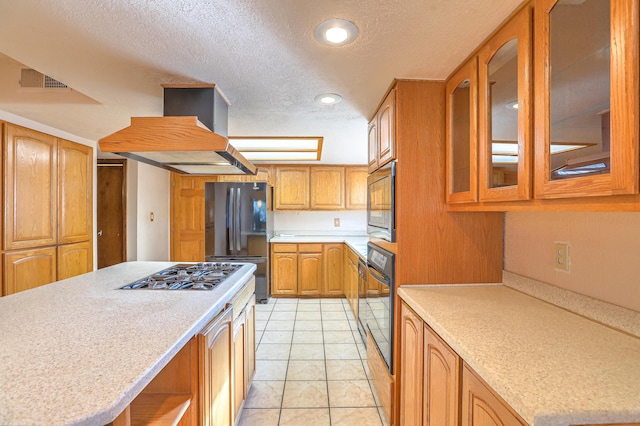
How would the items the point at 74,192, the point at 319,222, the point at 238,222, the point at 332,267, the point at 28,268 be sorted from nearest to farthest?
the point at 28,268 < the point at 74,192 < the point at 238,222 < the point at 332,267 < the point at 319,222

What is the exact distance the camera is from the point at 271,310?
12.1ft

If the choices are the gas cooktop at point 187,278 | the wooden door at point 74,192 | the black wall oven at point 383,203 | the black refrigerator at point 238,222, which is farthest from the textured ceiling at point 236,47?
the black refrigerator at point 238,222

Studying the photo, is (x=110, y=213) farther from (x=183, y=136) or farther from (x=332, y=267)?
(x=183, y=136)

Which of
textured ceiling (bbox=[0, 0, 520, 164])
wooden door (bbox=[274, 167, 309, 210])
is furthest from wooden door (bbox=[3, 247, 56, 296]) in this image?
wooden door (bbox=[274, 167, 309, 210])

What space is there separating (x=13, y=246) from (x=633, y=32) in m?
3.86

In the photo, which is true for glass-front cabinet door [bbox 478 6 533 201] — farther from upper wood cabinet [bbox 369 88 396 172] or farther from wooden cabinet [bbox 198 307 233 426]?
wooden cabinet [bbox 198 307 233 426]

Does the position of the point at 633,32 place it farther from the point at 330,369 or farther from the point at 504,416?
the point at 330,369

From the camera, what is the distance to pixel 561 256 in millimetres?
1278

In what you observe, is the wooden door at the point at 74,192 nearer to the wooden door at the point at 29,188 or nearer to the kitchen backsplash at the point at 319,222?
the wooden door at the point at 29,188

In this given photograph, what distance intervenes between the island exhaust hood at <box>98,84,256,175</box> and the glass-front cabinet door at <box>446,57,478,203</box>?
125 cm

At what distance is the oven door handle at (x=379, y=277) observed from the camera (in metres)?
1.72

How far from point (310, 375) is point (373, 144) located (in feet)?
6.22

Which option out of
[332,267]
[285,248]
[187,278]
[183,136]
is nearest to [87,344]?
[187,278]

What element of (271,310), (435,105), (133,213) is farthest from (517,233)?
(133,213)
